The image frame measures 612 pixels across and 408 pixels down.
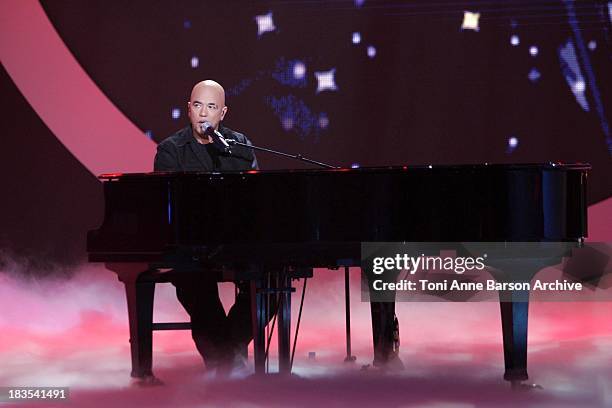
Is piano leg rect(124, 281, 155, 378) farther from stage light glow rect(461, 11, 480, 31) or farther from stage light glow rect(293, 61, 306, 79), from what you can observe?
stage light glow rect(461, 11, 480, 31)

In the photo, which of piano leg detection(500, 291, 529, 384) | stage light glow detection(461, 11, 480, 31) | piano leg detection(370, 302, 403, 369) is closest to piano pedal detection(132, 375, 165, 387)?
piano leg detection(370, 302, 403, 369)

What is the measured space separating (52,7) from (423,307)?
9.43 ft

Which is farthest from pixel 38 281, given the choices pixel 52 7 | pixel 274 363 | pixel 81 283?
pixel 274 363

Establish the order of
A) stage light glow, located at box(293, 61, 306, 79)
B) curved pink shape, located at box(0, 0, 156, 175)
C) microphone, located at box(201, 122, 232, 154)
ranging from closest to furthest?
microphone, located at box(201, 122, 232, 154)
stage light glow, located at box(293, 61, 306, 79)
curved pink shape, located at box(0, 0, 156, 175)

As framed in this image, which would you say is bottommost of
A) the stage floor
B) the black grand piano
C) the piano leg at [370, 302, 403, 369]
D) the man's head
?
the stage floor

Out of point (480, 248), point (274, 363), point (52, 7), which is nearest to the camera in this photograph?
point (480, 248)

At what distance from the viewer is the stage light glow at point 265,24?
5.86 metres

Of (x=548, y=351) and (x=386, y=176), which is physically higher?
(x=386, y=176)

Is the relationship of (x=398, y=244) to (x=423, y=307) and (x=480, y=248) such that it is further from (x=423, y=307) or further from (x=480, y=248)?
(x=423, y=307)

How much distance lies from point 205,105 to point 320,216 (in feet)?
2.82

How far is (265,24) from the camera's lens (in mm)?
5871

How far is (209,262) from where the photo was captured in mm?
3643

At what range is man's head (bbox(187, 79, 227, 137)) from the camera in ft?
13.5

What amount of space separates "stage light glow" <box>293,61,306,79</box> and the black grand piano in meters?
2.31
